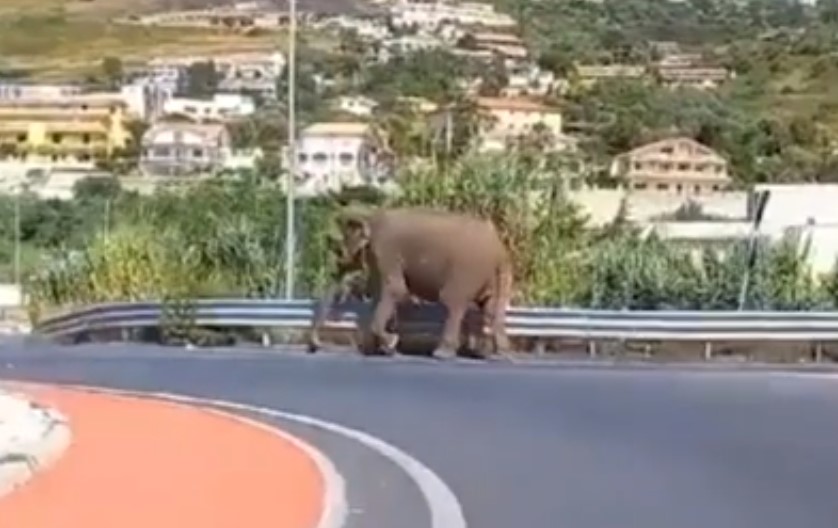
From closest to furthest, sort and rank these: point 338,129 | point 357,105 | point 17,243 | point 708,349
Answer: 1. point 708,349
2. point 17,243
3. point 338,129
4. point 357,105

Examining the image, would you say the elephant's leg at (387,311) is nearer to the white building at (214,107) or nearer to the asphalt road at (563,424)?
the asphalt road at (563,424)

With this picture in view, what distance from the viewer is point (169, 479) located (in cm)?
1262

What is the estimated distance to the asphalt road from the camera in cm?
1162

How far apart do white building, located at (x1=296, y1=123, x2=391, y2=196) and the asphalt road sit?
25756 millimetres

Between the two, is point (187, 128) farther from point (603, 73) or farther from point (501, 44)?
point (603, 73)

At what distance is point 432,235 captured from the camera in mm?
26094

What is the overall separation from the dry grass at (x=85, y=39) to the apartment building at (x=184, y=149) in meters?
4.79

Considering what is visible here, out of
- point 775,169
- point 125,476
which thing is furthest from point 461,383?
point 775,169

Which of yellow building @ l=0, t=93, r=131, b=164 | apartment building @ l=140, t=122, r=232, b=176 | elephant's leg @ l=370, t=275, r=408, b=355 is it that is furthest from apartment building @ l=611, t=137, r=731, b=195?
elephant's leg @ l=370, t=275, r=408, b=355

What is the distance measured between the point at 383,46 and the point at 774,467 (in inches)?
2121

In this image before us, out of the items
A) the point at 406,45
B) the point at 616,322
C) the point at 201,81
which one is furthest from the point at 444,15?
the point at 616,322

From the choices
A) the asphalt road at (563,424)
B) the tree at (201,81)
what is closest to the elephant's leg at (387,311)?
the asphalt road at (563,424)

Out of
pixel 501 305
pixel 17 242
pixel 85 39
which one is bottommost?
pixel 17 242

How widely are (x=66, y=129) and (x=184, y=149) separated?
4.38 meters
